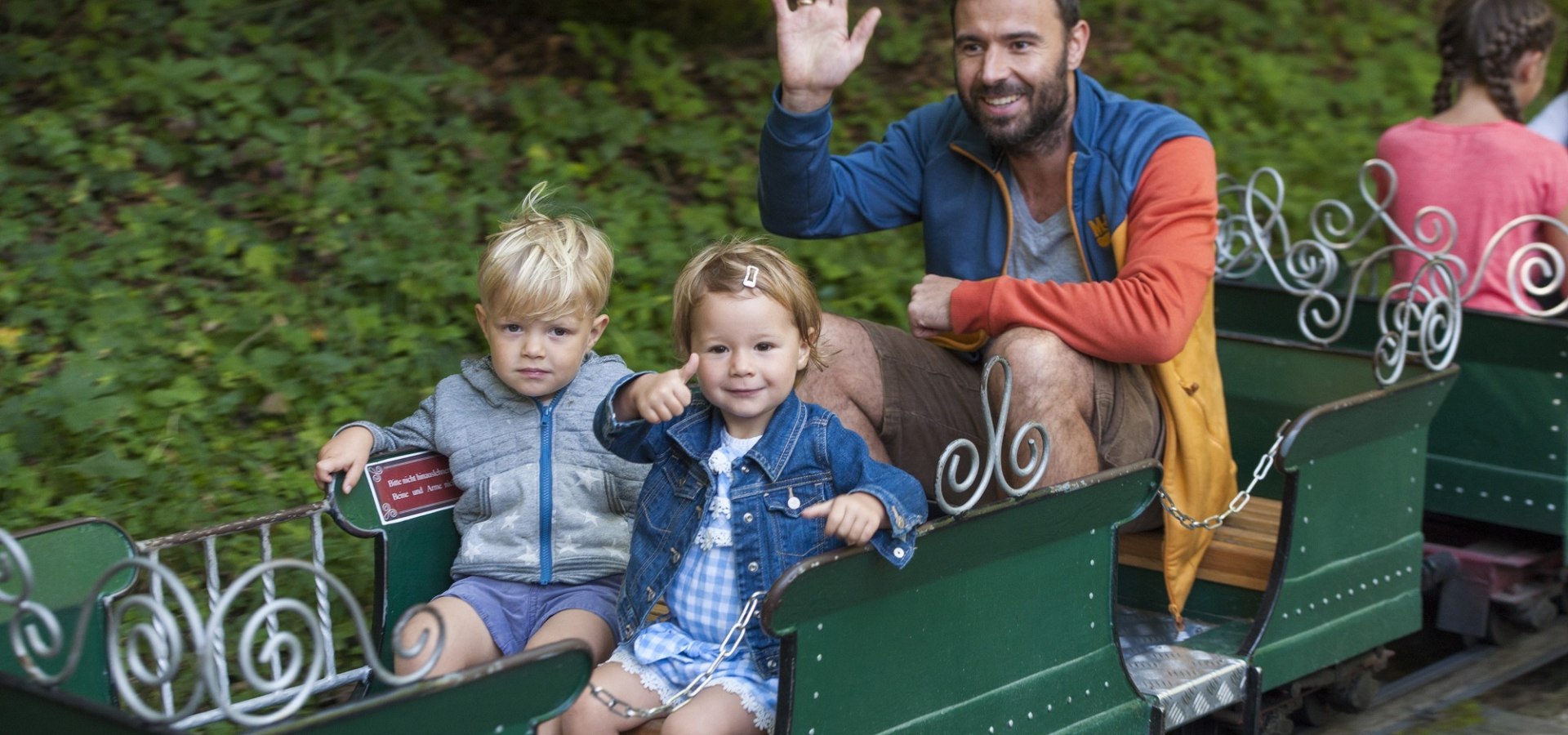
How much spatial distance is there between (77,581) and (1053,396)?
6.84 feet

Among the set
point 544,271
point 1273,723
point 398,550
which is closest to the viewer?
point 544,271

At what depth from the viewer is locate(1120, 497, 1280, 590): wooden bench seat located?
4152 mm

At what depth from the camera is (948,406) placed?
414cm

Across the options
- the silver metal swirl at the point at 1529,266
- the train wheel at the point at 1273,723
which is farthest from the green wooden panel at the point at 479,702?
the silver metal swirl at the point at 1529,266

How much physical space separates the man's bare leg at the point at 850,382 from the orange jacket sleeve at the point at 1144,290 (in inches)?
9.8

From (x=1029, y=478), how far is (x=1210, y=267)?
857 millimetres

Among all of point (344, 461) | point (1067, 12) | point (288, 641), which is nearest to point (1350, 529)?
point (1067, 12)

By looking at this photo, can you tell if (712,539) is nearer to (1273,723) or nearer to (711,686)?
(711,686)

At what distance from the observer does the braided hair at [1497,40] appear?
17.1ft

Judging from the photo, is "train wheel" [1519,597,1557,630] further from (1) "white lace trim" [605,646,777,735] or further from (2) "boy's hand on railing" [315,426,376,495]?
(2) "boy's hand on railing" [315,426,376,495]

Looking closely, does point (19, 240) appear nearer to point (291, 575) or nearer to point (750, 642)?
point (291, 575)

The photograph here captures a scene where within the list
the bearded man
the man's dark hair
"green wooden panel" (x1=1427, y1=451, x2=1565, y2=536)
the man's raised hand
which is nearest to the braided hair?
"green wooden panel" (x1=1427, y1=451, x2=1565, y2=536)

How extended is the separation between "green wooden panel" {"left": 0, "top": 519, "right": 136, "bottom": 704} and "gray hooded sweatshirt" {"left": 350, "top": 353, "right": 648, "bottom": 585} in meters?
0.57

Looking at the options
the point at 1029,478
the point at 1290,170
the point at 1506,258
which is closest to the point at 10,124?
→ the point at 1029,478
